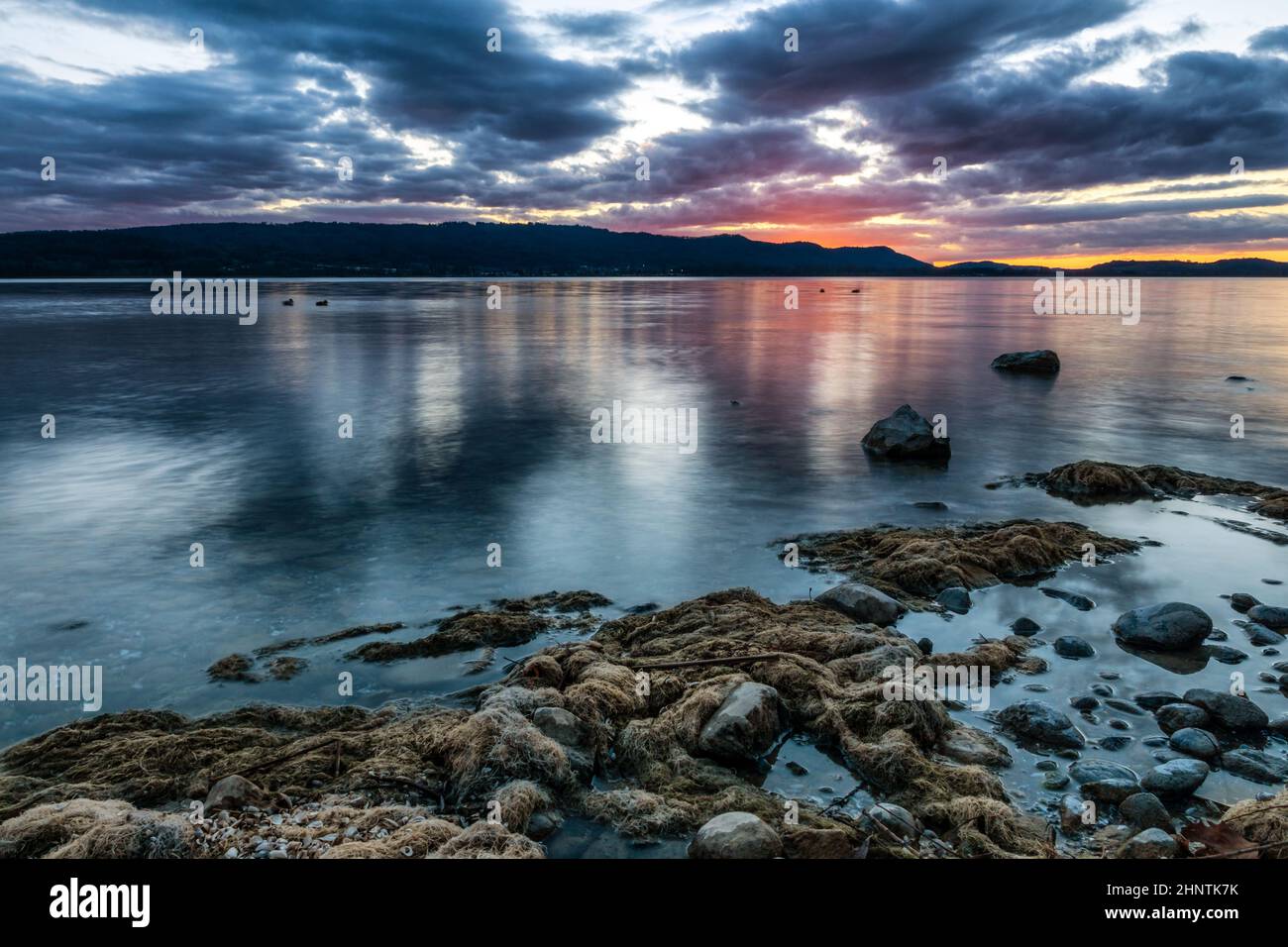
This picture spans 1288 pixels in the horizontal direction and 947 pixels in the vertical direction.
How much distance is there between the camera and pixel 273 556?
49.4 ft

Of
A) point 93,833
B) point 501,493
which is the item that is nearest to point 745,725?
point 93,833

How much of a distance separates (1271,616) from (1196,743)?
5062mm

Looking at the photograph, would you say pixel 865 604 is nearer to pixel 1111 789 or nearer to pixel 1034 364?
pixel 1111 789

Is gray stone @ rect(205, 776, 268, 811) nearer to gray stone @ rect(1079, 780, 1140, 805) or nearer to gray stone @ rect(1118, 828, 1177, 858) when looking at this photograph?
gray stone @ rect(1118, 828, 1177, 858)

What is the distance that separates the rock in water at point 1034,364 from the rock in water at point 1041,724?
3879 centimetres

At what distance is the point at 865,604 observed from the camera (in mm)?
12797

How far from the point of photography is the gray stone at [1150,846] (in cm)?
691

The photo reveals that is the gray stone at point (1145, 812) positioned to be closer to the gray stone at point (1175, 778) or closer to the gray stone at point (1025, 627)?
the gray stone at point (1175, 778)

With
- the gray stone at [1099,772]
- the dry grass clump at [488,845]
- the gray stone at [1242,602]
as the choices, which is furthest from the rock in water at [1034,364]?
the dry grass clump at [488,845]

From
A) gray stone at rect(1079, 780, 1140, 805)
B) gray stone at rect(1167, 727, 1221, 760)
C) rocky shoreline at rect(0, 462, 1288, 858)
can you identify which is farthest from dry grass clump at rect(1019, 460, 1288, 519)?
gray stone at rect(1079, 780, 1140, 805)

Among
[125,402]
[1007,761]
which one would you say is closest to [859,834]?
[1007,761]

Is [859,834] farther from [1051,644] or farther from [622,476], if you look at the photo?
[622,476]
